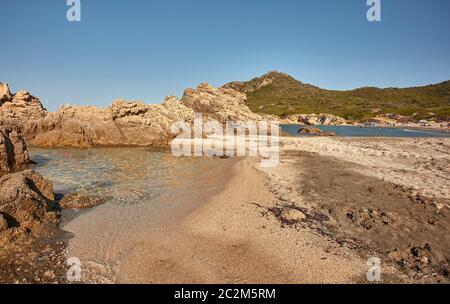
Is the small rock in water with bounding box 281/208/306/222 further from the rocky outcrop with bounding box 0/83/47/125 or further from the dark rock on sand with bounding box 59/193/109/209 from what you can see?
the rocky outcrop with bounding box 0/83/47/125

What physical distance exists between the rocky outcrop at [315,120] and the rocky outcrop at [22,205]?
13754 centimetres

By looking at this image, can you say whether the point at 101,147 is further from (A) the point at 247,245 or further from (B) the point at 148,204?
(A) the point at 247,245

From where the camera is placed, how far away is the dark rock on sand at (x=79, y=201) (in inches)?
494

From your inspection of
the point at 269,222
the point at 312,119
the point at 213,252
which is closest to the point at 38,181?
the point at 213,252

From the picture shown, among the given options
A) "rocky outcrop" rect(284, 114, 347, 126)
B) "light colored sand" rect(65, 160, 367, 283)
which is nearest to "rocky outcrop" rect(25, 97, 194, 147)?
"light colored sand" rect(65, 160, 367, 283)

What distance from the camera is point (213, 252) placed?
28.4 ft

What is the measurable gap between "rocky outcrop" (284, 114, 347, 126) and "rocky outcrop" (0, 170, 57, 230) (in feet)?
451

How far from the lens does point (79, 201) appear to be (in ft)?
42.4

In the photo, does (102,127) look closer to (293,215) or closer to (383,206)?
(293,215)

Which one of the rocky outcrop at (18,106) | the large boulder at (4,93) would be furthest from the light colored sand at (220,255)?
the large boulder at (4,93)

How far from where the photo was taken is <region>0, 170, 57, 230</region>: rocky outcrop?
952cm

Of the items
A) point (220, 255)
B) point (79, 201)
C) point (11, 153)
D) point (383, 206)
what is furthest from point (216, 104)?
point (220, 255)

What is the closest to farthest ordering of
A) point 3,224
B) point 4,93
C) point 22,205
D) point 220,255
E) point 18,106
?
point 220,255
point 3,224
point 22,205
point 4,93
point 18,106

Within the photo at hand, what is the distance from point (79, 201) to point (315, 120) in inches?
5628
